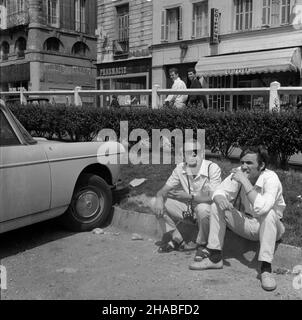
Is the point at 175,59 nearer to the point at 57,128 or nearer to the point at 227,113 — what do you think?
the point at 57,128

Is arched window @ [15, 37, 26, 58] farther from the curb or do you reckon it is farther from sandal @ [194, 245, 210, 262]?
sandal @ [194, 245, 210, 262]

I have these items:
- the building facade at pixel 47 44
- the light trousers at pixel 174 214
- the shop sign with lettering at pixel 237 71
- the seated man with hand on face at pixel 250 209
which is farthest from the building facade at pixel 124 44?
the seated man with hand on face at pixel 250 209

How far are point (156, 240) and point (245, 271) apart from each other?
4.30 feet

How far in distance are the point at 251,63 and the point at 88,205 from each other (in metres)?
15.2

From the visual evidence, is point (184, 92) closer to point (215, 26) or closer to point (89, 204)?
point (89, 204)

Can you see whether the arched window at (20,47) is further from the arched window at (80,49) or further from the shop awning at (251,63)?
the shop awning at (251,63)

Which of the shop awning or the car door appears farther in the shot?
the shop awning

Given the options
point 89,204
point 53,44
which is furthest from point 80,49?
point 89,204

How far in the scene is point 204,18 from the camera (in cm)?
2248

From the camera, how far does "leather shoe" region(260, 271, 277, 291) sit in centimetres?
400

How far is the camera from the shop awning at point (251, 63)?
18344mm

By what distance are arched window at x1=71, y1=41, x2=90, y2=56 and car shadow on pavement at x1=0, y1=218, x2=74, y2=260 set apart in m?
32.7

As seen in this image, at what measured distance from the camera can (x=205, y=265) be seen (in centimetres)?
444

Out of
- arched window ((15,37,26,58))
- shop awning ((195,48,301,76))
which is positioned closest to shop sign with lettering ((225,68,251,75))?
shop awning ((195,48,301,76))
